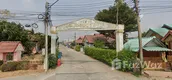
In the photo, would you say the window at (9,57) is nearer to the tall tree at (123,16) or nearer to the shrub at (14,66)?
the shrub at (14,66)

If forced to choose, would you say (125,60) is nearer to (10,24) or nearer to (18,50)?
(18,50)

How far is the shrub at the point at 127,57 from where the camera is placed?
16203mm

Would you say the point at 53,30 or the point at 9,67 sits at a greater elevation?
the point at 53,30

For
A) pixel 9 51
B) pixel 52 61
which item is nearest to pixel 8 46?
pixel 9 51

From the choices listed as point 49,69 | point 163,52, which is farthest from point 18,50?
point 163,52

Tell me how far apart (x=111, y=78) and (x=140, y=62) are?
301 cm

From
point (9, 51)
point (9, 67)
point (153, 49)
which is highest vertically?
point (153, 49)

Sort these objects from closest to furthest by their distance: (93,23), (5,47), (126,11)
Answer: (93,23) → (5,47) → (126,11)

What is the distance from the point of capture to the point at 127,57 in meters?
16.5

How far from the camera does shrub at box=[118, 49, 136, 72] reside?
1620cm

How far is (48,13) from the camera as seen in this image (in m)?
17.9

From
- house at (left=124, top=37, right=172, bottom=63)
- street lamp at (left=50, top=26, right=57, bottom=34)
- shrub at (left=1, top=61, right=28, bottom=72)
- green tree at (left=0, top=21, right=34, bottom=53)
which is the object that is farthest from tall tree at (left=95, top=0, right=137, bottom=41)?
shrub at (left=1, top=61, right=28, bottom=72)

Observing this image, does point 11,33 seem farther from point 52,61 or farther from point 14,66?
point 52,61

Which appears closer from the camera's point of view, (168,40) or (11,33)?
(168,40)
